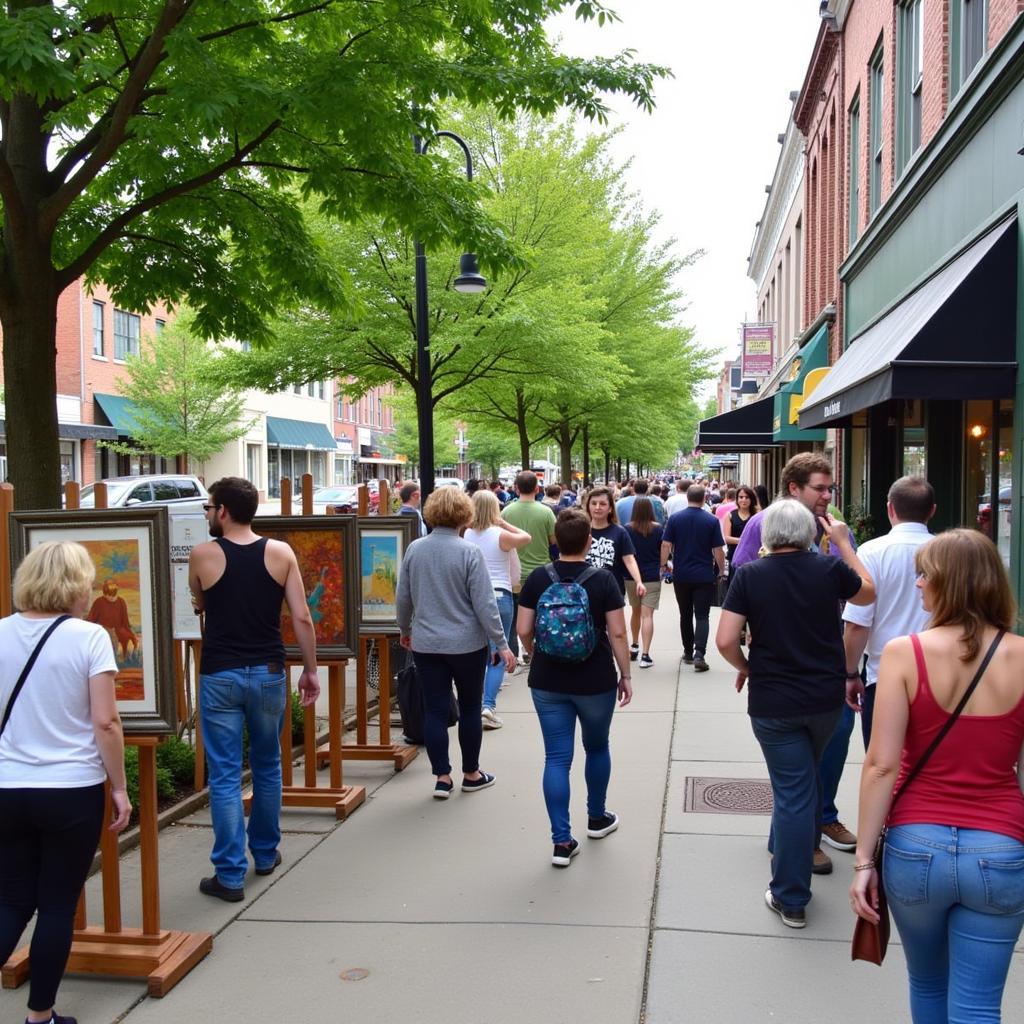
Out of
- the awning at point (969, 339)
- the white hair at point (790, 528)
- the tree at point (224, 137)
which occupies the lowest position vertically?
the white hair at point (790, 528)

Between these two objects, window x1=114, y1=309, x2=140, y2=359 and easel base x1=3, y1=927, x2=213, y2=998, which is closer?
easel base x1=3, y1=927, x2=213, y2=998

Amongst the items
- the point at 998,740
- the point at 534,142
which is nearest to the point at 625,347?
the point at 534,142

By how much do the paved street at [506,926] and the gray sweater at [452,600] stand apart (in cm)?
105

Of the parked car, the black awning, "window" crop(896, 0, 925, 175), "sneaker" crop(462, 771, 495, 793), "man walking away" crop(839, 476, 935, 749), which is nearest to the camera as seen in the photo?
"man walking away" crop(839, 476, 935, 749)

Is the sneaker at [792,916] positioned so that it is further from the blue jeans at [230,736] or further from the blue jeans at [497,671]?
the blue jeans at [497,671]

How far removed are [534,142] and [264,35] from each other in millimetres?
16178

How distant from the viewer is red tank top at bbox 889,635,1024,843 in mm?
2809

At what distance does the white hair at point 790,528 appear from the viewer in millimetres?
4684

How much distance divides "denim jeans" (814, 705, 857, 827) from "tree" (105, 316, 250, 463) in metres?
29.8

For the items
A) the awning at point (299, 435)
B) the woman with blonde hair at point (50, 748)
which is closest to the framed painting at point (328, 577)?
the woman with blonde hair at point (50, 748)

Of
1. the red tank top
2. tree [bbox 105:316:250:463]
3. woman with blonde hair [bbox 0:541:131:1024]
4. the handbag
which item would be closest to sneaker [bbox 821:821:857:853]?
the handbag

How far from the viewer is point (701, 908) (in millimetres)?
4930

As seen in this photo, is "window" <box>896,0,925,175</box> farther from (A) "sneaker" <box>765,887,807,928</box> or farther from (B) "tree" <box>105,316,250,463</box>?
(B) "tree" <box>105,316,250,463</box>

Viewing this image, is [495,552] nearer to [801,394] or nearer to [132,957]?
[132,957]
